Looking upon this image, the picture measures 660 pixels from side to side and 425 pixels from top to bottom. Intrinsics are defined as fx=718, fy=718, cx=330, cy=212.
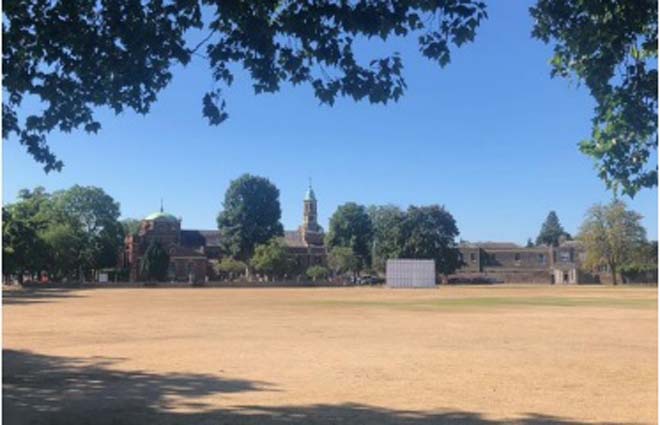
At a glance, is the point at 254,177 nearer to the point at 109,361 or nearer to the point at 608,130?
the point at 109,361

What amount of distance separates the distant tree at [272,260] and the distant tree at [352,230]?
1782cm

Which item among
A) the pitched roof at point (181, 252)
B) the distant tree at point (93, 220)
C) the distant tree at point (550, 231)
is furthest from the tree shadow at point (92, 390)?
the distant tree at point (550, 231)

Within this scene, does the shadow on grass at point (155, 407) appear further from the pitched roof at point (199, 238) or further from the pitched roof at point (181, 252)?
the pitched roof at point (199, 238)

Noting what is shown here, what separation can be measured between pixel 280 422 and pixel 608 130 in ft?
16.8

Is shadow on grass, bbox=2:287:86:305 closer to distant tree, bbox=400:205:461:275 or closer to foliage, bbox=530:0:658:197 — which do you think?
foliage, bbox=530:0:658:197

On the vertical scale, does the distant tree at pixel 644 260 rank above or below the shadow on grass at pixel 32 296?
above

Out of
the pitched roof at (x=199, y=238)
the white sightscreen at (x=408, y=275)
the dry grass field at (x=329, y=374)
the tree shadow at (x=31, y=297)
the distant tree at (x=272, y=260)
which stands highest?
the pitched roof at (x=199, y=238)

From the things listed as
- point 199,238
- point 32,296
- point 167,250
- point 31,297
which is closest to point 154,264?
point 167,250

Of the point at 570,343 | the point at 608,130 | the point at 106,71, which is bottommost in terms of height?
the point at 570,343

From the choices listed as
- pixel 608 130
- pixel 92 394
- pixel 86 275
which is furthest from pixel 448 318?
pixel 86 275

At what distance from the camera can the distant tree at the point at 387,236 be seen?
109 metres

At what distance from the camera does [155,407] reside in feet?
32.3

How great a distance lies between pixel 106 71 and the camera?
7293 mm

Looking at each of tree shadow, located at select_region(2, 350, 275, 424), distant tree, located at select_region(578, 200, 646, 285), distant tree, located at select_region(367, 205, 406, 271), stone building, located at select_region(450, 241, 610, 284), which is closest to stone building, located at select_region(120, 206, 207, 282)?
distant tree, located at select_region(367, 205, 406, 271)
